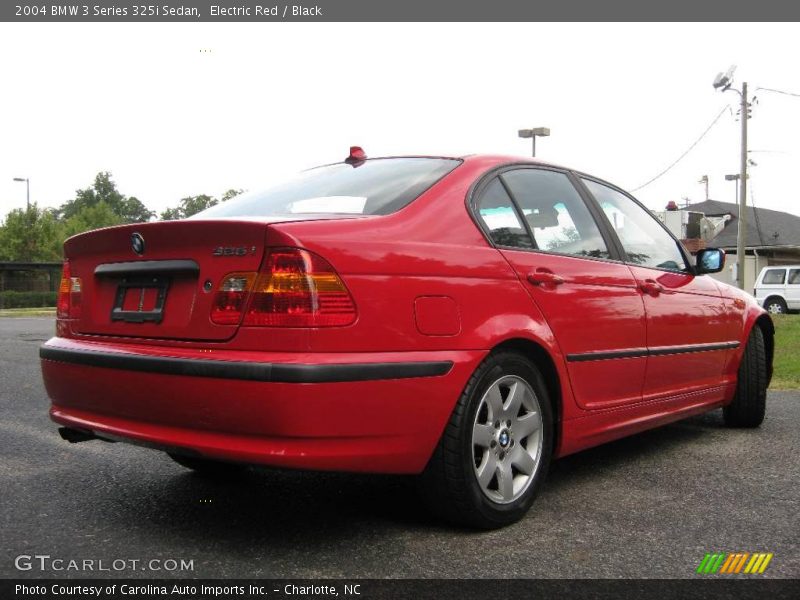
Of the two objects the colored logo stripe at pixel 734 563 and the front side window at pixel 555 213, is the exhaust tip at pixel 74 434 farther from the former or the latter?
the colored logo stripe at pixel 734 563

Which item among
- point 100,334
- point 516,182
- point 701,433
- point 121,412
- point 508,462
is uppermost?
point 516,182

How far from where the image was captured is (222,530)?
3033 mm

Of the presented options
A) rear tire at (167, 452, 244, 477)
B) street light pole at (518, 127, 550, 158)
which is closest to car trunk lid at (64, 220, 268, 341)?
rear tire at (167, 452, 244, 477)

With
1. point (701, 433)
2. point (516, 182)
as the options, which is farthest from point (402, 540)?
point (701, 433)

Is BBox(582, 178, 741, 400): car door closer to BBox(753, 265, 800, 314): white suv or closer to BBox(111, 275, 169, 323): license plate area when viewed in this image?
BBox(111, 275, 169, 323): license plate area

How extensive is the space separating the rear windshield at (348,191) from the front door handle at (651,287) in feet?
4.19

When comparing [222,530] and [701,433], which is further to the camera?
[701,433]

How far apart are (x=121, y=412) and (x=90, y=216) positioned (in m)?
67.6

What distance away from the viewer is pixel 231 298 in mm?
2721

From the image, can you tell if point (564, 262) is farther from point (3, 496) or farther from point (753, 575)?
point (3, 496)

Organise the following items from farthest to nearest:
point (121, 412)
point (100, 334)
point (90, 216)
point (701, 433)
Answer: point (90, 216), point (701, 433), point (100, 334), point (121, 412)

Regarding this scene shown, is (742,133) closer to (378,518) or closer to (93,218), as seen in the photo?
(378,518)

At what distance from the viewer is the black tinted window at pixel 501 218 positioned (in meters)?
3.33

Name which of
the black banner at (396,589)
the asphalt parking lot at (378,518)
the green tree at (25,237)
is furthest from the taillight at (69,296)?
the green tree at (25,237)
